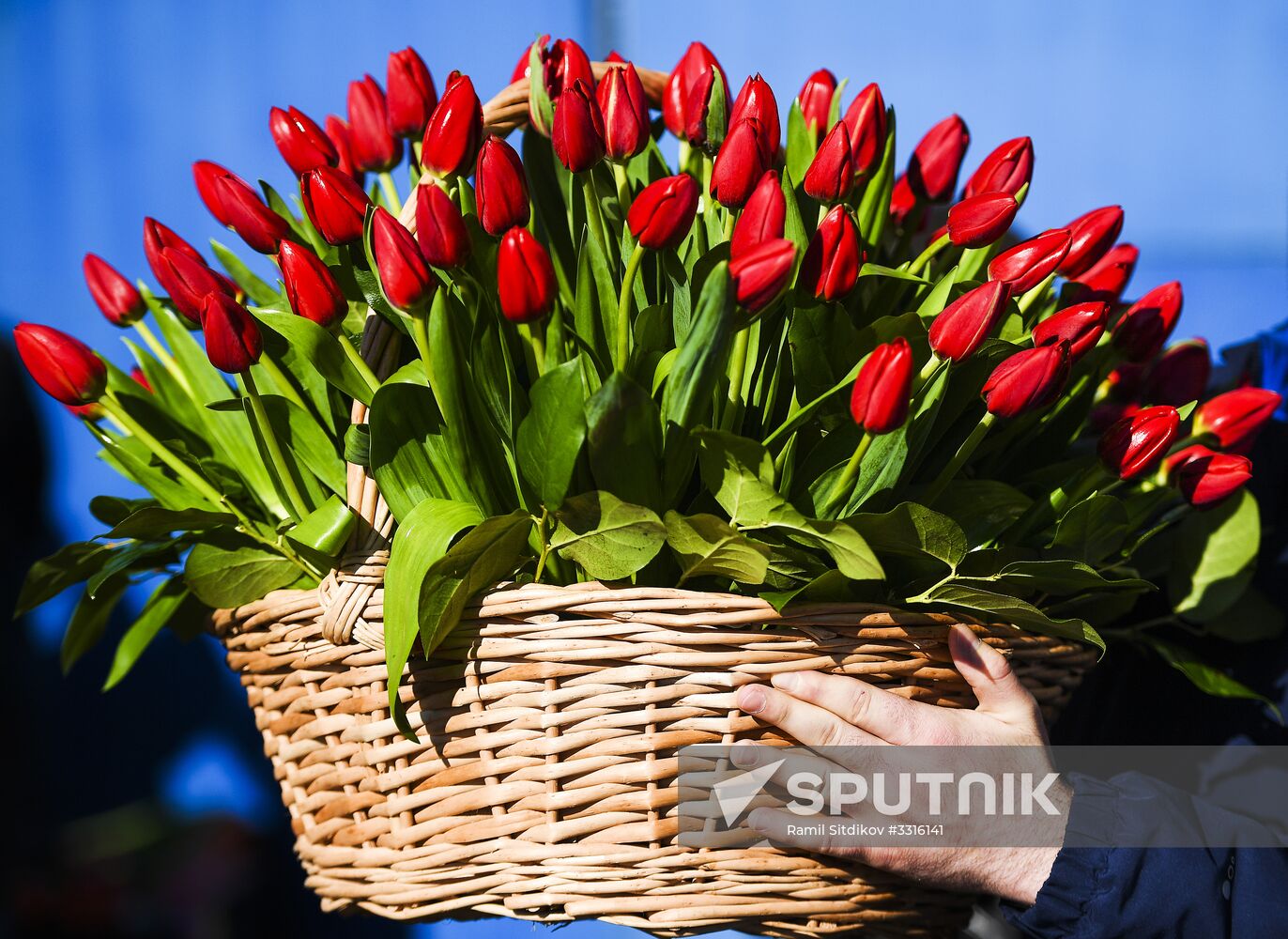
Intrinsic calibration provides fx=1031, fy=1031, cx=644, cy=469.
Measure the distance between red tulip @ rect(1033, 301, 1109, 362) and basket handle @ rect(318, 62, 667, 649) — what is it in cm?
30

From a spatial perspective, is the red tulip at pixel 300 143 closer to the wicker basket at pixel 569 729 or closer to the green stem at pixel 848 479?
the wicker basket at pixel 569 729

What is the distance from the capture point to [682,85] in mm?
589

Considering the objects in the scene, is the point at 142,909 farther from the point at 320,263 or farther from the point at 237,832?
the point at 320,263

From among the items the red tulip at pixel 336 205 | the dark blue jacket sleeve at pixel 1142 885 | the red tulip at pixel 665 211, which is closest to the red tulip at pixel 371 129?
the red tulip at pixel 336 205

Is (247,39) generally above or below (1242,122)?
above

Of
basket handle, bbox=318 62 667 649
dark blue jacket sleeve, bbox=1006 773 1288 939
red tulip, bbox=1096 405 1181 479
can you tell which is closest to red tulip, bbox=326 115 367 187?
basket handle, bbox=318 62 667 649

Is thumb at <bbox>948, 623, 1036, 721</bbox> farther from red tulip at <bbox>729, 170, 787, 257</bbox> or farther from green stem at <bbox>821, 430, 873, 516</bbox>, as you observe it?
red tulip at <bbox>729, 170, 787, 257</bbox>

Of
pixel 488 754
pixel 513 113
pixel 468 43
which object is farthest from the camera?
pixel 468 43

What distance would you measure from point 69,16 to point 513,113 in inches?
37.8

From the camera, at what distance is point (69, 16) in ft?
4.06

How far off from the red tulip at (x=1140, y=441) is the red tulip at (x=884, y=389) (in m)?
0.16

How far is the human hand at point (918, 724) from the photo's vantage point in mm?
456

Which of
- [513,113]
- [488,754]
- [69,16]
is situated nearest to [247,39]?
[69,16]

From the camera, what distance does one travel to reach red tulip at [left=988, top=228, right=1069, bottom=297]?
0.50 metres
